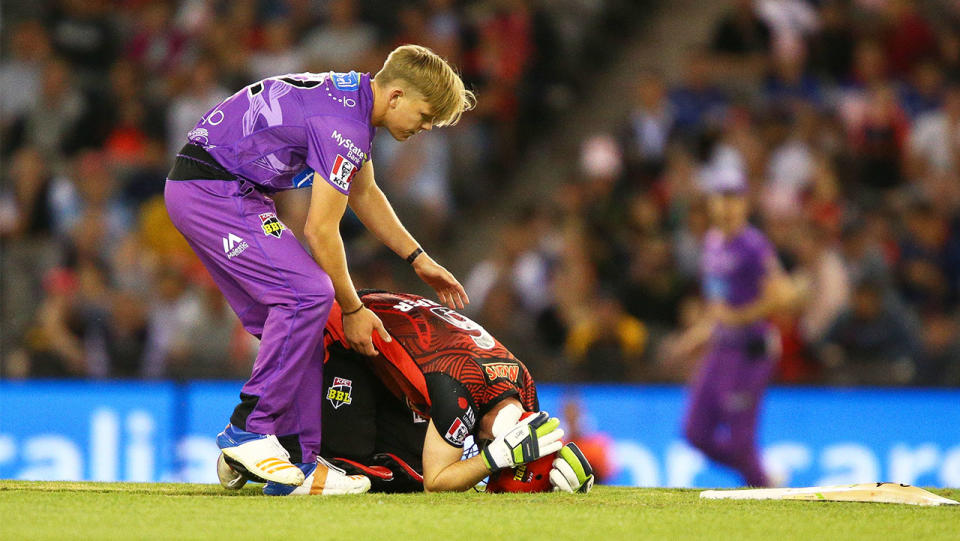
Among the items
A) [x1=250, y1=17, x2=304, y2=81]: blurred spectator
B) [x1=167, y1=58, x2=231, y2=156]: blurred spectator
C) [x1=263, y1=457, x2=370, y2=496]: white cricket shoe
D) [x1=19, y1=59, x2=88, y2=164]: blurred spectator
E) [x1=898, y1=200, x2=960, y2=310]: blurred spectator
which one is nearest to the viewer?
[x1=263, y1=457, x2=370, y2=496]: white cricket shoe

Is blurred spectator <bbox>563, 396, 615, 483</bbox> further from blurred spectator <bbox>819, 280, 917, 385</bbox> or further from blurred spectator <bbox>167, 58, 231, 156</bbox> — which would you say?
blurred spectator <bbox>167, 58, 231, 156</bbox>

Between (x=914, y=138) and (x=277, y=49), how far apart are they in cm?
588

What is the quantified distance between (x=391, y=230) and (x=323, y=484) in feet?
3.99

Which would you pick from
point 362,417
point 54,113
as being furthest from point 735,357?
point 54,113

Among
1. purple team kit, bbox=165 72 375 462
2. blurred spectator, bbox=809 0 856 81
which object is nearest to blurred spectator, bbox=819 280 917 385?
blurred spectator, bbox=809 0 856 81

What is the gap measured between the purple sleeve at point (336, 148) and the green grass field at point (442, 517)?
120 centimetres

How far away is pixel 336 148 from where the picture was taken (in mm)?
5055

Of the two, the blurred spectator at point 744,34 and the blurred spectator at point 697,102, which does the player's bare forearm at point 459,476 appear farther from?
the blurred spectator at point 744,34

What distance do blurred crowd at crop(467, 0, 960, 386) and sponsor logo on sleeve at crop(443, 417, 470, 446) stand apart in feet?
14.5

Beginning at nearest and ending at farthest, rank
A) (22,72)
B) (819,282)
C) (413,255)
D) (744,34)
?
(413,255), (819,282), (22,72), (744,34)

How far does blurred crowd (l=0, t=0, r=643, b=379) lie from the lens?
10.5m

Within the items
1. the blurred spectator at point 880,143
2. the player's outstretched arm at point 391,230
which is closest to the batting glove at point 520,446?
the player's outstretched arm at point 391,230

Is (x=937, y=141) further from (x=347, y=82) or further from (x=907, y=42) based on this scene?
(x=347, y=82)

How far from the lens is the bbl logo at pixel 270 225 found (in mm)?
5169
